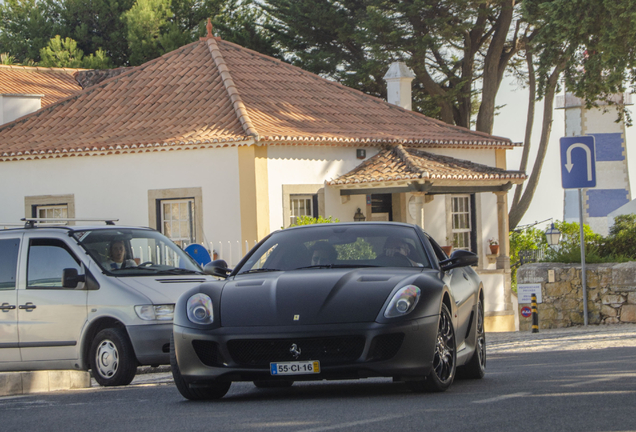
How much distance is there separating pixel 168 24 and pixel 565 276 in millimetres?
27837

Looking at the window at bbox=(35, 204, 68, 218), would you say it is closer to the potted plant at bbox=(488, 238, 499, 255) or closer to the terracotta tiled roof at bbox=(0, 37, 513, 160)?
the terracotta tiled roof at bbox=(0, 37, 513, 160)

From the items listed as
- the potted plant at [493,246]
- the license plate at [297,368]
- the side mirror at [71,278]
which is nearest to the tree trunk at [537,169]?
the potted plant at [493,246]

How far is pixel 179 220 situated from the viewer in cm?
2259

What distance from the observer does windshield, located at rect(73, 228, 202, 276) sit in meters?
10.6

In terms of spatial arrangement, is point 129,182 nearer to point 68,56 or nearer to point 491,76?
point 491,76

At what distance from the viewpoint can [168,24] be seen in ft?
Result: 137

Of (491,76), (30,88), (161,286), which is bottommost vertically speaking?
(161,286)

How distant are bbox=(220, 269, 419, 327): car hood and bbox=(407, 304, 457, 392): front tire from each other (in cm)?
44

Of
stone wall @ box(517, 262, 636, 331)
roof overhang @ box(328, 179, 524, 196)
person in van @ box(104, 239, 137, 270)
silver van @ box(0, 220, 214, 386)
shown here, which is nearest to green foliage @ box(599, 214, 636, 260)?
stone wall @ box(517, 262, 636, 331)

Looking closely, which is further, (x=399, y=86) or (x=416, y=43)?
(x=416, y=43)

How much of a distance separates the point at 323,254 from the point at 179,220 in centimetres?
1499

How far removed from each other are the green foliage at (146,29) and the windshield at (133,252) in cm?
3071

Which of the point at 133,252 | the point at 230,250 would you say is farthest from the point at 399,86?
the point at 133,252

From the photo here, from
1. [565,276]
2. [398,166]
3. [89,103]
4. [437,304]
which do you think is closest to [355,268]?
[437,304]
